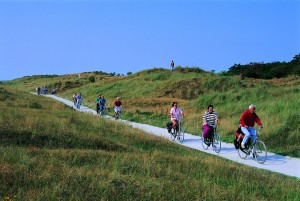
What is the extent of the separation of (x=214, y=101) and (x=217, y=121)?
16.5 meters

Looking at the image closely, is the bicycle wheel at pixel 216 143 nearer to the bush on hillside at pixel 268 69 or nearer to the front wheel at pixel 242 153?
the front wheel at pixel 242 153

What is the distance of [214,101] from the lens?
1361 inches

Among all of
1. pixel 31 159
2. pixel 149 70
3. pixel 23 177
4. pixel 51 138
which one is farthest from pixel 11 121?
pixel 149 70

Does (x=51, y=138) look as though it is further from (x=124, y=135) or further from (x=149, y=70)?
(x=149, y=70)

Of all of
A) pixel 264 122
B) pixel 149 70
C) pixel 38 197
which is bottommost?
pixel 38 197

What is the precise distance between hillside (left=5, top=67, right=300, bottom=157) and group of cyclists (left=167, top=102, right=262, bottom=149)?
2302mm

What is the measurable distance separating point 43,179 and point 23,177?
0.43m

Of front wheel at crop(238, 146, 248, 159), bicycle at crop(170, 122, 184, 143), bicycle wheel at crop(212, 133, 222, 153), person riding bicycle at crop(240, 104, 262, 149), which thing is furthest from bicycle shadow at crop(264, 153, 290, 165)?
bicycle at crop(170, 122, 184, 143)

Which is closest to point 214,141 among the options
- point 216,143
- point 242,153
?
point 216,143

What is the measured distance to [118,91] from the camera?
196 ft

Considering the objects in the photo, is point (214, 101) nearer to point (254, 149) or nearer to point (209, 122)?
point (209, 122)

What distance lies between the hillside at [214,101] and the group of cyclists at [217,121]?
230cm

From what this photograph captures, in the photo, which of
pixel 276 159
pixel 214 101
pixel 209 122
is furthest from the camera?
pixel 214 101

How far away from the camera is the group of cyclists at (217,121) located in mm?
15562
